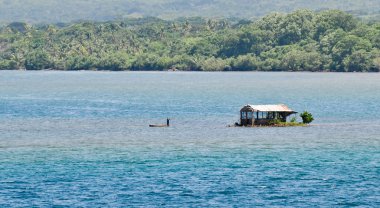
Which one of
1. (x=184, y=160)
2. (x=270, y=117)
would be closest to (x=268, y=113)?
(x=270, y=117)

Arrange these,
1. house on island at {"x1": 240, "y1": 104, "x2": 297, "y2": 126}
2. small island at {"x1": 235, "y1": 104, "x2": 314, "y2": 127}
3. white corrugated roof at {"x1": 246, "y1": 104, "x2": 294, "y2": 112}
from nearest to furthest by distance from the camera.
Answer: white corrugated roof at {"x1": 246, "y1": 104, "x2": 294, "y2": 112} → house on island at {"x1": 240, "y1": 104, "x2": 297, "y2": 126} → small island at {"x1": 235, "y1": 104, "x2": 314, "y2": 127}

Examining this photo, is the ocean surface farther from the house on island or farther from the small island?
the house on island

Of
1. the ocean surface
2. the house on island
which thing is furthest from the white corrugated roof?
the ocean surface

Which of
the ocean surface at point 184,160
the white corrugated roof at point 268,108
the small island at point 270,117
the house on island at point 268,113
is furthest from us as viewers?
the small island at point 270,117

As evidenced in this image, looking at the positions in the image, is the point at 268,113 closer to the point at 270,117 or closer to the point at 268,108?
the point at 270,117

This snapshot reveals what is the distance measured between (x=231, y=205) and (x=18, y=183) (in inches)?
636

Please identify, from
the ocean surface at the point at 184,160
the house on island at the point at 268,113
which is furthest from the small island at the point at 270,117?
the ocean surface at the point at 184,160

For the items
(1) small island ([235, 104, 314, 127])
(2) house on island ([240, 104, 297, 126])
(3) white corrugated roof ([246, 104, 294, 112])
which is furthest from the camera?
(1) small island ([235, 104, 314, 127])

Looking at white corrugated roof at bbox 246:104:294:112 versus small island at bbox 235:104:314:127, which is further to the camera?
small island at bbox 235:104:314:127

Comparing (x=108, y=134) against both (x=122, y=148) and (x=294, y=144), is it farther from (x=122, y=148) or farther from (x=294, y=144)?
(x=294, y=144)

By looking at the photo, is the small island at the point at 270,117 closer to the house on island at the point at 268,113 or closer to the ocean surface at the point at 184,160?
the house on island at the point at 268,113

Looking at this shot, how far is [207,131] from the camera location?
100375 millimetres

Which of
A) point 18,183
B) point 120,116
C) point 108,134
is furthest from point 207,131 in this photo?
point 18,183

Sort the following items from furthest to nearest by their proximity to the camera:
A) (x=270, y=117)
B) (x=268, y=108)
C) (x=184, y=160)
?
(x=270, y=117) → (x=268, y=108) → (x=184, y=160)
